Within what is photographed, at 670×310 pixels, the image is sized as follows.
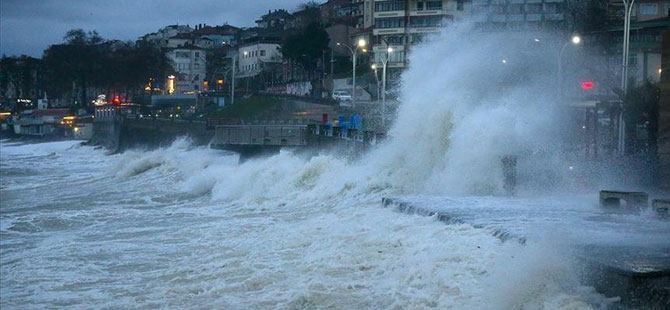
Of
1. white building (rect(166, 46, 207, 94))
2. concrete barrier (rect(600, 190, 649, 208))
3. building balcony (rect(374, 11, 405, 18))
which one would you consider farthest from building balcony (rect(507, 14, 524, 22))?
white building (rect(166, 46, 207, 94))

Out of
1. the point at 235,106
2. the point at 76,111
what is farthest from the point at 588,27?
the point at 76,111

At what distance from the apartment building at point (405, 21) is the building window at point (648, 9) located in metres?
13.2

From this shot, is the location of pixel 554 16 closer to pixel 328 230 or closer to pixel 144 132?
pixel 328 230

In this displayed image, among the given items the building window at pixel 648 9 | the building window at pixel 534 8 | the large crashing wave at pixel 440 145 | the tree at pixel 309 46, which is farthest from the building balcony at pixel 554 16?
the tree at pixel 309 46

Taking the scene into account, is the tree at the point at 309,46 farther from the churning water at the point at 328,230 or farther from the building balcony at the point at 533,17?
the churning water at the point at 328,230

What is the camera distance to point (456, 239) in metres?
12.3

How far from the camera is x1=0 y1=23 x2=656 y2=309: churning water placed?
1101 centimetres

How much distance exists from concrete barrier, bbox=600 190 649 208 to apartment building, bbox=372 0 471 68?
39.7 m

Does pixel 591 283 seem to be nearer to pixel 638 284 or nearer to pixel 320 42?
pixel 638 284

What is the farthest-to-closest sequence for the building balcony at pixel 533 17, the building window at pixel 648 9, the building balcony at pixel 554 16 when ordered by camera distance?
the building balcony at pixel 533 17, the building window at pixel 648 9, the building balcony at pixel 554 16

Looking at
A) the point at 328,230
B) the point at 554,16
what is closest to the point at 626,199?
the point at 328,230

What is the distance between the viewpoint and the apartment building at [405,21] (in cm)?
5706

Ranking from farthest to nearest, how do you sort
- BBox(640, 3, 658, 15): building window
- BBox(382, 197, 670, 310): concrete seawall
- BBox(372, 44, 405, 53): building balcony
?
BBox(372, 44, 405, 53): building balcony → BBox(640, 3, 658, 15): building window → BBox(382, 197, 670, 310): concrete seawall

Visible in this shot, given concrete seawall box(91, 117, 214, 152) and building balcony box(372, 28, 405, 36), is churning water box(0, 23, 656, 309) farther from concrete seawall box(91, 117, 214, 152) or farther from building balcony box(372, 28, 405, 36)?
building balcony box(372, 28, 405, 36)
